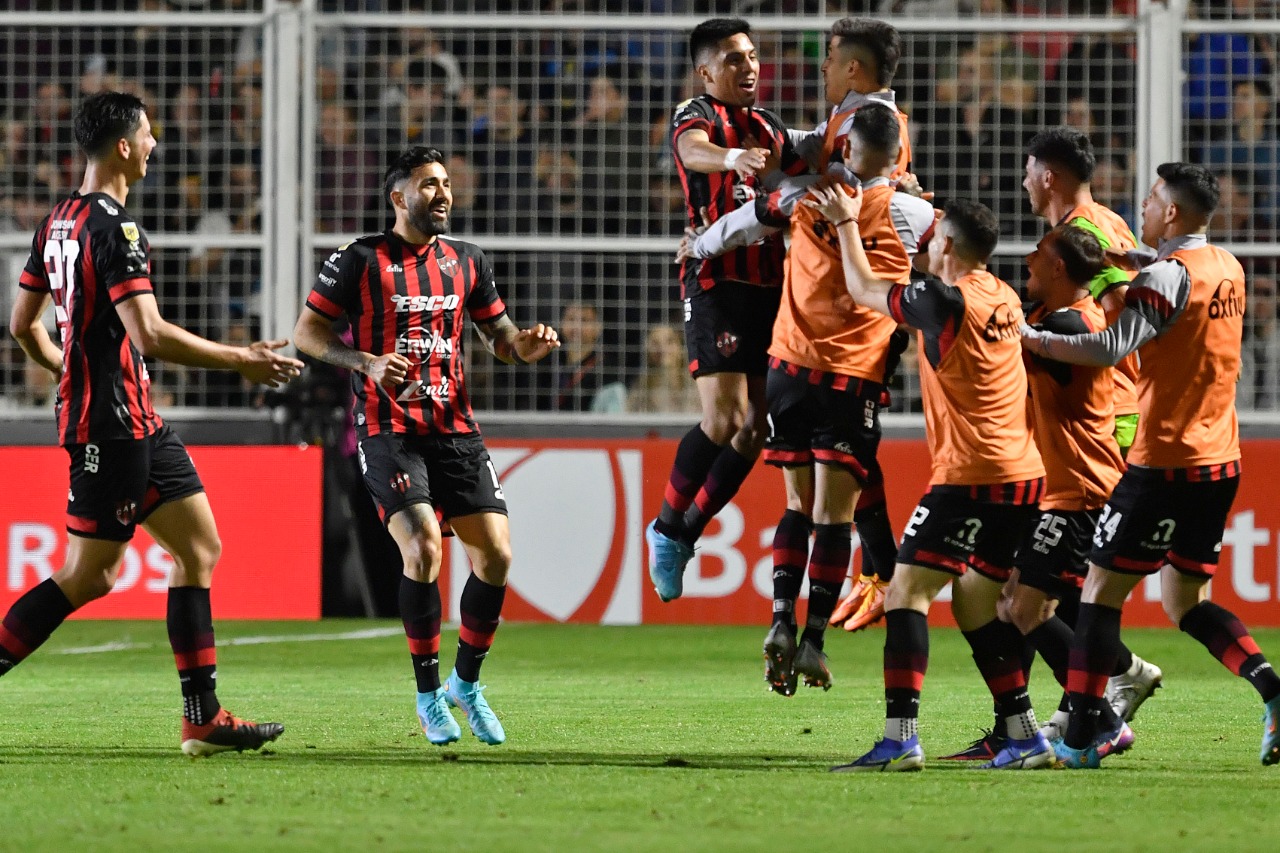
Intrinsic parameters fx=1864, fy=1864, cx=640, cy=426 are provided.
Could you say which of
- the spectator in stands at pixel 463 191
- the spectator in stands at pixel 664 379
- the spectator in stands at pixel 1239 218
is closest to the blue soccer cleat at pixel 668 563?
the spectator in stands at pixel 664 379

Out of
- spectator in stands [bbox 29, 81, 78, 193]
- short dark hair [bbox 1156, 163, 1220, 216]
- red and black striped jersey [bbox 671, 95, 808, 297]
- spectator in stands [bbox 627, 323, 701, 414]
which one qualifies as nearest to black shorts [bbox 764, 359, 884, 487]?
red and black striped jersey [bbox 671, 95, 808, 297]

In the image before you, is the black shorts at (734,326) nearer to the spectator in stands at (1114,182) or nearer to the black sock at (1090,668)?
the black sock at (1090,668)

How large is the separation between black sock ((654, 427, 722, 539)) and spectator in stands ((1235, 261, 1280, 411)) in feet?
19.2

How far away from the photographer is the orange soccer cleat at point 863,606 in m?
7.36

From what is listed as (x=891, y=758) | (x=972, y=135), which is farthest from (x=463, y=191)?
(x=891, y=758)

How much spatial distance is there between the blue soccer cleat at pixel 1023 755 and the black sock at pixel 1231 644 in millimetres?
667

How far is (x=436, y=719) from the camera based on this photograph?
21.0 ft

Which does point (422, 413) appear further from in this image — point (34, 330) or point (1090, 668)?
point (1090, 668)

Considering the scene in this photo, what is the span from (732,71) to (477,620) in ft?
7.88

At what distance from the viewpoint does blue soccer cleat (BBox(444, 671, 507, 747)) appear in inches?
254

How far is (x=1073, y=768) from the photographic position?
5.96 metres

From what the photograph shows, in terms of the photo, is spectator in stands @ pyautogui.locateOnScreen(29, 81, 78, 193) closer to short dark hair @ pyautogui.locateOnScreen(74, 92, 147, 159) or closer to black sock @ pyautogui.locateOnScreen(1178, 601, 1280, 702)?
short dark hair @ pyautogui.locateOnScreen(74, 92, 147, 159)

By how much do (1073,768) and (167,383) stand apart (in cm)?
793

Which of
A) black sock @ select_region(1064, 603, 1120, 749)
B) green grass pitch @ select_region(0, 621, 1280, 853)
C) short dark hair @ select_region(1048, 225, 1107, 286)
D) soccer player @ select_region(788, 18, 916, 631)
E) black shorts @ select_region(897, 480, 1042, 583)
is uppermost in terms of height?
soccer player @ select_region(788, 18, 916, 631)
